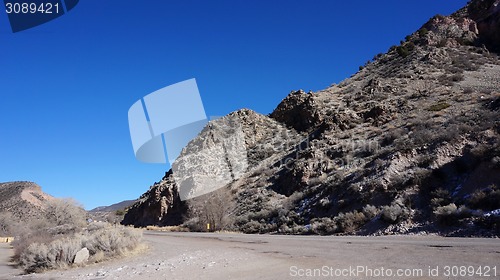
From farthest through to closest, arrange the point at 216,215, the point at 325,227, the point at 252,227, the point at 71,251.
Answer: the point at 216,215 < the point at 252,227 < the point at 325,227 < the point at 71,251

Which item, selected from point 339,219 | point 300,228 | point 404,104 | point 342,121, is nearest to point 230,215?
point 300,228

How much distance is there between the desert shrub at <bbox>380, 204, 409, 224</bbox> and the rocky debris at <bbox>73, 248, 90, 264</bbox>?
1366 cm

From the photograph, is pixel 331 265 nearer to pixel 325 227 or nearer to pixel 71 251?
pixel 71 251

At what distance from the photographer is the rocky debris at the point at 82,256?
13.3 m

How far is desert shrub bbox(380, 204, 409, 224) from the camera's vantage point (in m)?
18.4

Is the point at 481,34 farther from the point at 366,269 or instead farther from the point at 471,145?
the point at 366,269

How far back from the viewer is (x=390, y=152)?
27297mm

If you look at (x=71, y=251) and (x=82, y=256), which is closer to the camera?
(x=82, y=256)

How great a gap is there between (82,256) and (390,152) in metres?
21.6

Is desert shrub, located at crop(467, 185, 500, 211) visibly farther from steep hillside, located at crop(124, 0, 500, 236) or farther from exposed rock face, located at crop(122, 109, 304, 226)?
exposed rock face, located at crop(122, 109, 304, 226)

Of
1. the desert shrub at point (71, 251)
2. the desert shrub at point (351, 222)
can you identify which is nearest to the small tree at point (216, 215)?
the desert shrub at point (351, 222)

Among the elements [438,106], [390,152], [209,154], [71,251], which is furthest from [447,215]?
[209,154]

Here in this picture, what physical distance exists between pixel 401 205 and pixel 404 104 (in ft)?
77.1

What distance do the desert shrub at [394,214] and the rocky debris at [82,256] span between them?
13659 mm
